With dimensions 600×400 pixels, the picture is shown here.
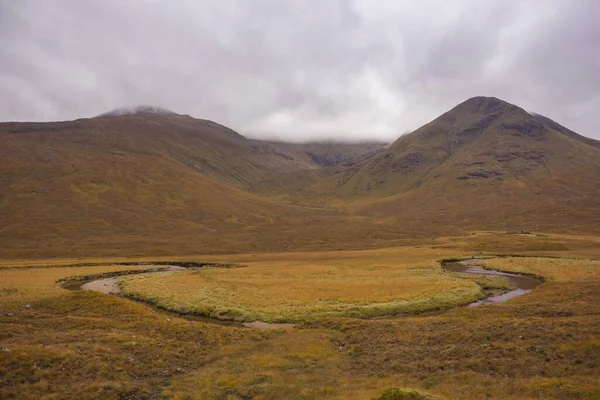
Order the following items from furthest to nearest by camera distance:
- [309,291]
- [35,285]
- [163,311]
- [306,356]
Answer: [35,285] < [309,291] < [163,311] < [306,356]

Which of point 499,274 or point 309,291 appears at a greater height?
point 309,291

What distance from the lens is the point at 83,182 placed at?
197875 mm

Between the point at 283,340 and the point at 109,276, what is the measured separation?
53.5m


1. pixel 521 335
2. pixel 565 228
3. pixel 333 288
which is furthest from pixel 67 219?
pixel 565 228

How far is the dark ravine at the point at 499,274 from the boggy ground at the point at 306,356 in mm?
7620

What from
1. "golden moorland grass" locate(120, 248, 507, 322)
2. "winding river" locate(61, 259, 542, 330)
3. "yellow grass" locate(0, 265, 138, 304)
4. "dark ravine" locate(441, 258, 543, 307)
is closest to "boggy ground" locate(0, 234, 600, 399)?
"winding river" locate(61, 259, 542, 330)

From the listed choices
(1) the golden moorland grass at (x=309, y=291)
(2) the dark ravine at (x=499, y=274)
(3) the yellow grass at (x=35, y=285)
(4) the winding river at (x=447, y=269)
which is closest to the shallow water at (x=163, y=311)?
(4) the winding river at (x=447, y=269)

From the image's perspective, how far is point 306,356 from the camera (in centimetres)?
2458

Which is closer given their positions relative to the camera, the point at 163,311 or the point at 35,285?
the point at 163,311

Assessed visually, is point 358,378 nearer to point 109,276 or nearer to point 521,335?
point 521,335

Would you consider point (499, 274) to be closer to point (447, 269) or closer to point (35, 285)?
point (447, 269)

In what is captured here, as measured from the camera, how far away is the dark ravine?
1754 inches

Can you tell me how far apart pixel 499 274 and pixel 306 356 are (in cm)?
5002

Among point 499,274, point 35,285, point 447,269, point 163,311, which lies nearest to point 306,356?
point 163,311
